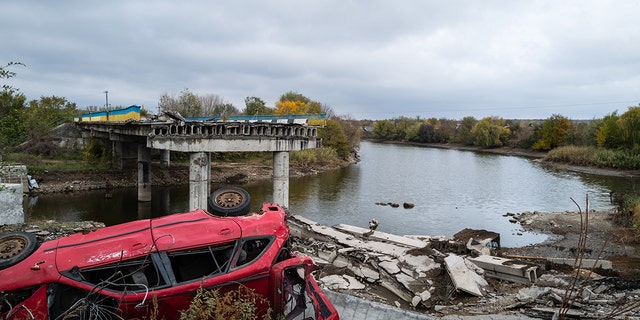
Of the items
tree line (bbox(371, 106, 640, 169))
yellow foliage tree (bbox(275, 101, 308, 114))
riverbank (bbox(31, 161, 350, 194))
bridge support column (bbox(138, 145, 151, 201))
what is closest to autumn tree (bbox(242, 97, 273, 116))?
yellow foliage tree (bbox(275, 101, 308, 114))

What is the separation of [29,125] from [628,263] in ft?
164

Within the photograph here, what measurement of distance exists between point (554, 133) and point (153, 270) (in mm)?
92478

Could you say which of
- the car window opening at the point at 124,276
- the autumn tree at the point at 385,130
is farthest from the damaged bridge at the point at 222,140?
the autumn tree at the point at 385,130

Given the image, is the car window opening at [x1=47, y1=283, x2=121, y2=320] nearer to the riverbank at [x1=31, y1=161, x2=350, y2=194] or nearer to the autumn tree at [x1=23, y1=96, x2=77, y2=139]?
the riverbank at [x1=31, y1=161, x2=350, y2=194]

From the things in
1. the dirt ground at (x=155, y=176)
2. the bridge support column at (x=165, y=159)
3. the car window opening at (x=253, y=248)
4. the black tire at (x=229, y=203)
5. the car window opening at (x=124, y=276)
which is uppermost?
the black tire at (x=229, y=203)

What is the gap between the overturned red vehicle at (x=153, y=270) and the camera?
19.7 feet

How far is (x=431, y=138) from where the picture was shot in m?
128

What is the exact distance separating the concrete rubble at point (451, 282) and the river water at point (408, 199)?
10.6 meters

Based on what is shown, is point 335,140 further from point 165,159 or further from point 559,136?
point 559,136

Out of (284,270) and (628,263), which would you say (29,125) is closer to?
(284,270)

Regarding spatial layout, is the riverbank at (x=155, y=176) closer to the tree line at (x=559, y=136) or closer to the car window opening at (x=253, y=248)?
the car window opening at (x=253, y=248)

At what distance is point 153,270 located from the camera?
6625 millimetres

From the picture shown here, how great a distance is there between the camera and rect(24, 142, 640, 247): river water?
28719 millimetres

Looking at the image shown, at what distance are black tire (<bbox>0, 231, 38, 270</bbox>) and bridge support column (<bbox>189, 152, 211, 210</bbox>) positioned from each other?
641 inches
